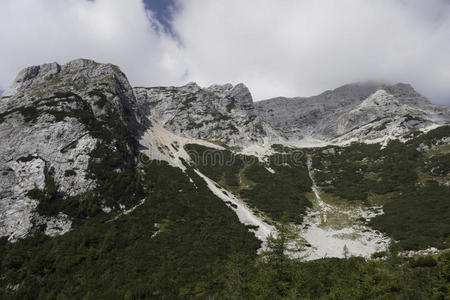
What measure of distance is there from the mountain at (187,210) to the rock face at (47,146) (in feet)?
0.94

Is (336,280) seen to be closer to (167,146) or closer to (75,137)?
(75,137)

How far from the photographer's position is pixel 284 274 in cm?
1551

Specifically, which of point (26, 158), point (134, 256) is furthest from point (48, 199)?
point (134, 256)

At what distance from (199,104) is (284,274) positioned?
155 meters

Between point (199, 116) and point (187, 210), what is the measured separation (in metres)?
103

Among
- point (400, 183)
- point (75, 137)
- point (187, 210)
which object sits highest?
point (75, 137)

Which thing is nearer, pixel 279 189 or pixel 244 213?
pixel 244 213

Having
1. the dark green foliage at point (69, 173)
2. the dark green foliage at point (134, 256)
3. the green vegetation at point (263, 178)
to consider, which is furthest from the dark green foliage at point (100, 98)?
the dark green foliage at point (134, 256)

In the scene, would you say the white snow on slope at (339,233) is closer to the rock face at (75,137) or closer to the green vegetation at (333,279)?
the green vegetation at (333,279)

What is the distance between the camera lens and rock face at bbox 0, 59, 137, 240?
46.8 meters

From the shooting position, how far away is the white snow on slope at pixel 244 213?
5444 cm

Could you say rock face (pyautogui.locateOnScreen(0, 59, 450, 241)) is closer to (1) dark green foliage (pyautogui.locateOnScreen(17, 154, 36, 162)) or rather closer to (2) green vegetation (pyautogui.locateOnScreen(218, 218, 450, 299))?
(1) dark green foliage (pyautogui.locateOnScreen(17, 154, 36, 162))

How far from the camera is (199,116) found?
154m

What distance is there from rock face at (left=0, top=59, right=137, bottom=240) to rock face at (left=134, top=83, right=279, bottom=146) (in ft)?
172
